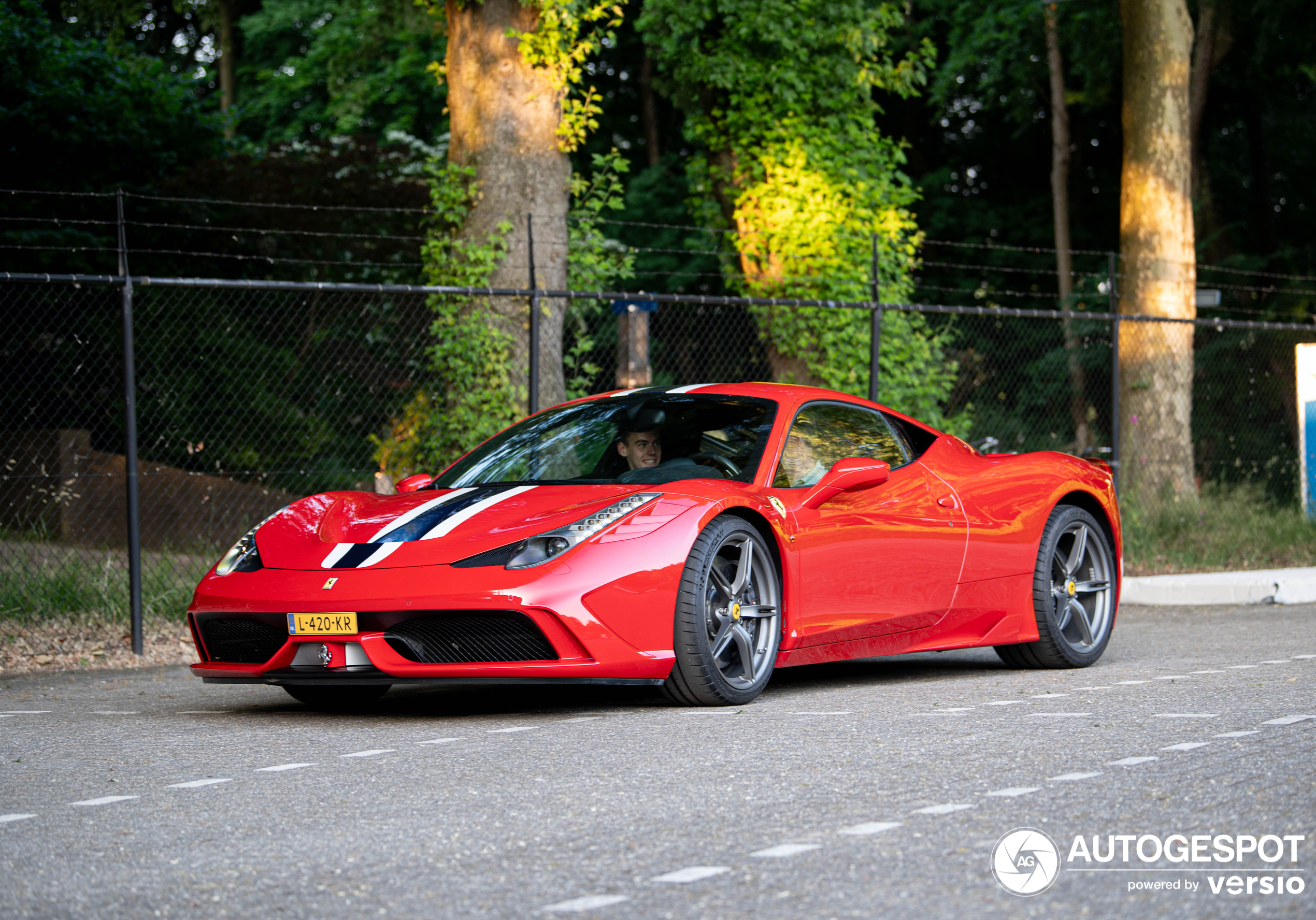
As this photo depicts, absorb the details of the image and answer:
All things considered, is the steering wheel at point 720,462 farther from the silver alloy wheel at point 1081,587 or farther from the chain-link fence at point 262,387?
the chain-link fence at point 262,387

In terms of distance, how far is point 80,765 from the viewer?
495 centimetres

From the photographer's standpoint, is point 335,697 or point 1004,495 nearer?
point 335,697

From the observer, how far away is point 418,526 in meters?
5.98

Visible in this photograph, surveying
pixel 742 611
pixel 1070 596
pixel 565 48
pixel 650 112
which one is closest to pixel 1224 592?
pixel 1070 596

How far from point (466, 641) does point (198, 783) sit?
50.2 inches

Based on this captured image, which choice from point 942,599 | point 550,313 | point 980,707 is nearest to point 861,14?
point 550,313

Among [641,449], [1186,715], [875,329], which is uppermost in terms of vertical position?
[875,329]

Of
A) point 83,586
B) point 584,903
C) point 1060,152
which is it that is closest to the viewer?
point 584,903

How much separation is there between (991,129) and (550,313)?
2107cm

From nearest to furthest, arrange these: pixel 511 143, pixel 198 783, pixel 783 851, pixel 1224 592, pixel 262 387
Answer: pixel 783 851
pixel 198 783
pixel 1224 592
pixel 511 143
pixel 262 387

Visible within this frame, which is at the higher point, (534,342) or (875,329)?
(875,329)

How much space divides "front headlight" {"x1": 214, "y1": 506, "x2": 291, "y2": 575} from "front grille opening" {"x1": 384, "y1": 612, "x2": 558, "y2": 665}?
819 millimetres

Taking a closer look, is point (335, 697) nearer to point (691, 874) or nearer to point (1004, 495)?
point (1004, 495)

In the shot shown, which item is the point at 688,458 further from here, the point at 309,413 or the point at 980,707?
the point at 309,413
